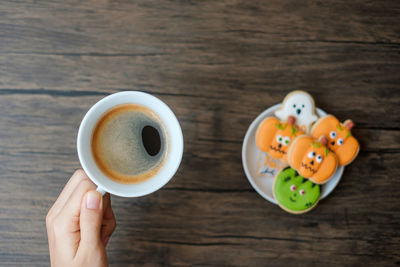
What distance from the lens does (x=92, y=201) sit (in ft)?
2.22

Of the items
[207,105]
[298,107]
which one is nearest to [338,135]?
[298,107]

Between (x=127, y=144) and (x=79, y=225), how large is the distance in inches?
7.7

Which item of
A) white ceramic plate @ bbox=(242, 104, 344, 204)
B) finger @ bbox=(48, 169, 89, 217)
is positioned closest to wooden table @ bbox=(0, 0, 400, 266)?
white ceramic plate @ bbox=(242, 104, 344, 204)

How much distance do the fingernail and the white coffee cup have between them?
14 millimetres

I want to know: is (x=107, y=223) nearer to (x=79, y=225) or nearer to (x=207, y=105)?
(x=79, y=225)

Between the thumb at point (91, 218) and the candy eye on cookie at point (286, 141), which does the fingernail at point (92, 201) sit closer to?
the thumb at point (91, 218)

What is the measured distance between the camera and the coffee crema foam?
746mm

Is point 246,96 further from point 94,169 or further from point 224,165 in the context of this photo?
point 94,169

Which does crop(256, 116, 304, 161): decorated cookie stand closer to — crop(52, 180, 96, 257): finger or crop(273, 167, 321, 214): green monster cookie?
crop(273, 167, 321, 214): green monster cookie

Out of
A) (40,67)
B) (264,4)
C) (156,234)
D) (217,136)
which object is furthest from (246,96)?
(40,67)

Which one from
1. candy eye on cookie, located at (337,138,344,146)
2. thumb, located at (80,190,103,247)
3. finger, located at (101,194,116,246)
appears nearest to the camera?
thumb, located at (80,190,103,247)

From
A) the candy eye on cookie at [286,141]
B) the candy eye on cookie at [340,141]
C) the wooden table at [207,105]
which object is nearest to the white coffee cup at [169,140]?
the wooden table at [207,105]

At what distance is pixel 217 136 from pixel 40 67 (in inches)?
19.5

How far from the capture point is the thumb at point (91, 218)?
67cm
